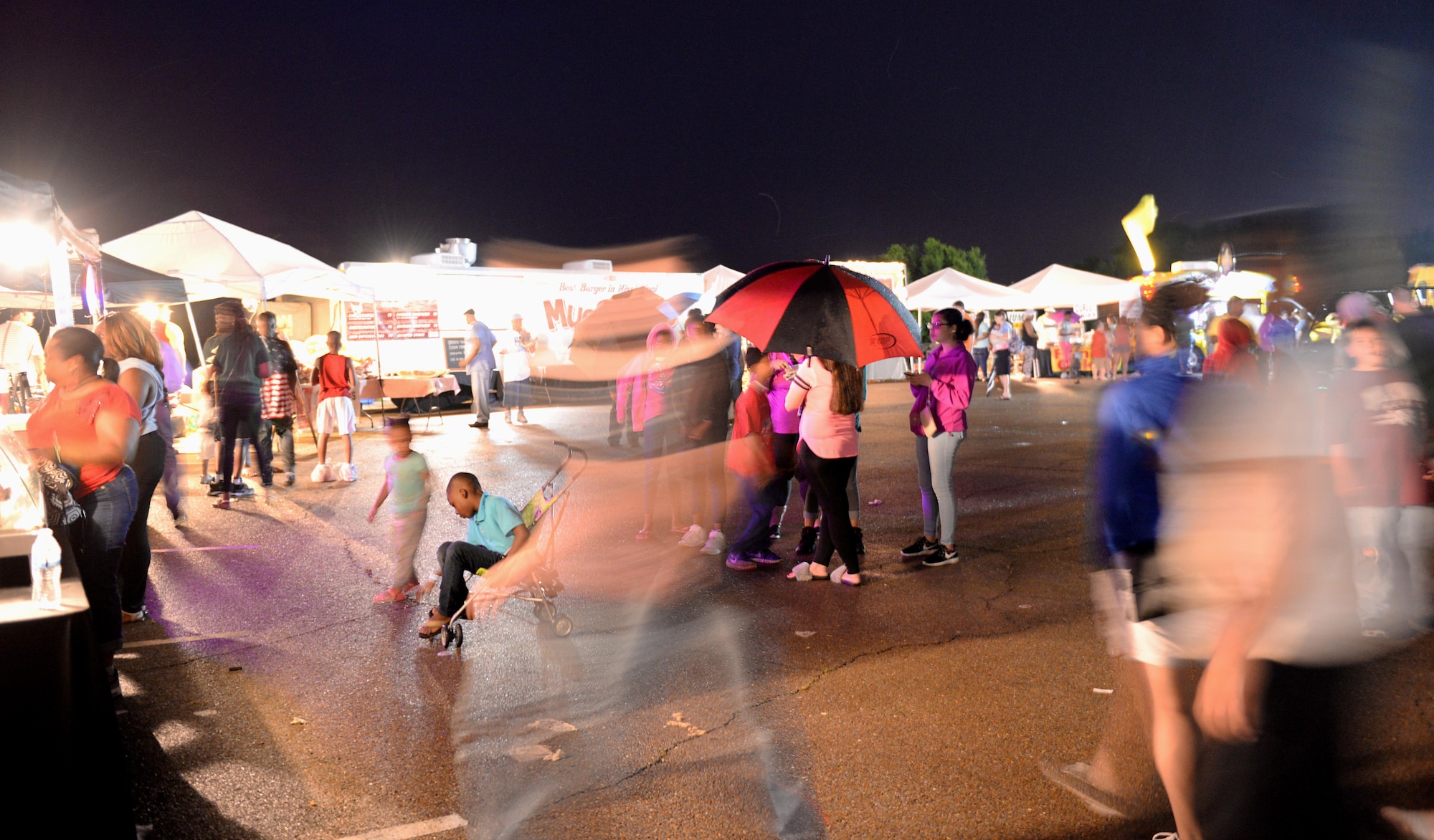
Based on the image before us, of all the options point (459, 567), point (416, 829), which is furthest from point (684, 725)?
point (459, 567)

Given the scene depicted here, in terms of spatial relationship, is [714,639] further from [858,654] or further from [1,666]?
[1,666]

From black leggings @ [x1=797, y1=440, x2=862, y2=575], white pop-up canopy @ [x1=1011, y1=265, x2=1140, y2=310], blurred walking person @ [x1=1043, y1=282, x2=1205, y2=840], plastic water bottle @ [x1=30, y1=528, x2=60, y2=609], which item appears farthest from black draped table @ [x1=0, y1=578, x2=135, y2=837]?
white pop-up canopy @ [x1=1011, y1=265, x2=1140, y2=310]

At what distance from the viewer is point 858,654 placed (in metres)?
5.04

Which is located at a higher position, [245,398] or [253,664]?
[245,398]

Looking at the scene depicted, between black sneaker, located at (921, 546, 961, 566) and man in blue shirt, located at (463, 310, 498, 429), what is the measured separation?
36.0 feet

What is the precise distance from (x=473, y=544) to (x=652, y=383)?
2816mm

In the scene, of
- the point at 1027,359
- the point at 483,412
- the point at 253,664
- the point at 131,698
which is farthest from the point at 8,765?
the point at 1027,359

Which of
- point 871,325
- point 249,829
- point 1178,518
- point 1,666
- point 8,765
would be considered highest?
point 871,325

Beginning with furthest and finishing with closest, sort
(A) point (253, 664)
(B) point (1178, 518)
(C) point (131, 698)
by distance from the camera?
(A) point (253, 664) < (C) point (131, 698) < (B) point (1178, 518)

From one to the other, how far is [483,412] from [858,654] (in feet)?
40.8

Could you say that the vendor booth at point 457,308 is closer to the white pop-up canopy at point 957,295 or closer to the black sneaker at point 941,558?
the white pop-up canopy at point 957,295

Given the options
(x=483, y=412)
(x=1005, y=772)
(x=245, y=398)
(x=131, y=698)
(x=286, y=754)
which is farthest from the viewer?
(x=483, y=412)

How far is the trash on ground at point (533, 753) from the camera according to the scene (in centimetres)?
383

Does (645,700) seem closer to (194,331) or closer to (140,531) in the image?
(140,531)
